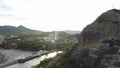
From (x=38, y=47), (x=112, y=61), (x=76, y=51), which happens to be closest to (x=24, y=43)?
(x=38, y=47)

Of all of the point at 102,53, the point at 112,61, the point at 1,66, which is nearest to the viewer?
the point at 112,61

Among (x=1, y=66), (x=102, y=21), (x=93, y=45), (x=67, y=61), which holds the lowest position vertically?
(x=1, y=66)

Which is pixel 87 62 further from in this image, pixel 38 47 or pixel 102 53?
pixel 38 47

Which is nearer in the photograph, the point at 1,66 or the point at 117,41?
the point at 117,41

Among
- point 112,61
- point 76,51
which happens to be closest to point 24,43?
point 76,51

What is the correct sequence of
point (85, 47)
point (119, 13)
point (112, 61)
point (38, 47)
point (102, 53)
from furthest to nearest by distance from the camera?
1. point (38, 47)
2. point (119, 13)
3. point (85, 47)
4. point (102, 53)
5. point (112, 61)

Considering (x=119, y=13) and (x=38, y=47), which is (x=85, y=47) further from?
(x=38, y=47)

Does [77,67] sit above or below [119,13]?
below
